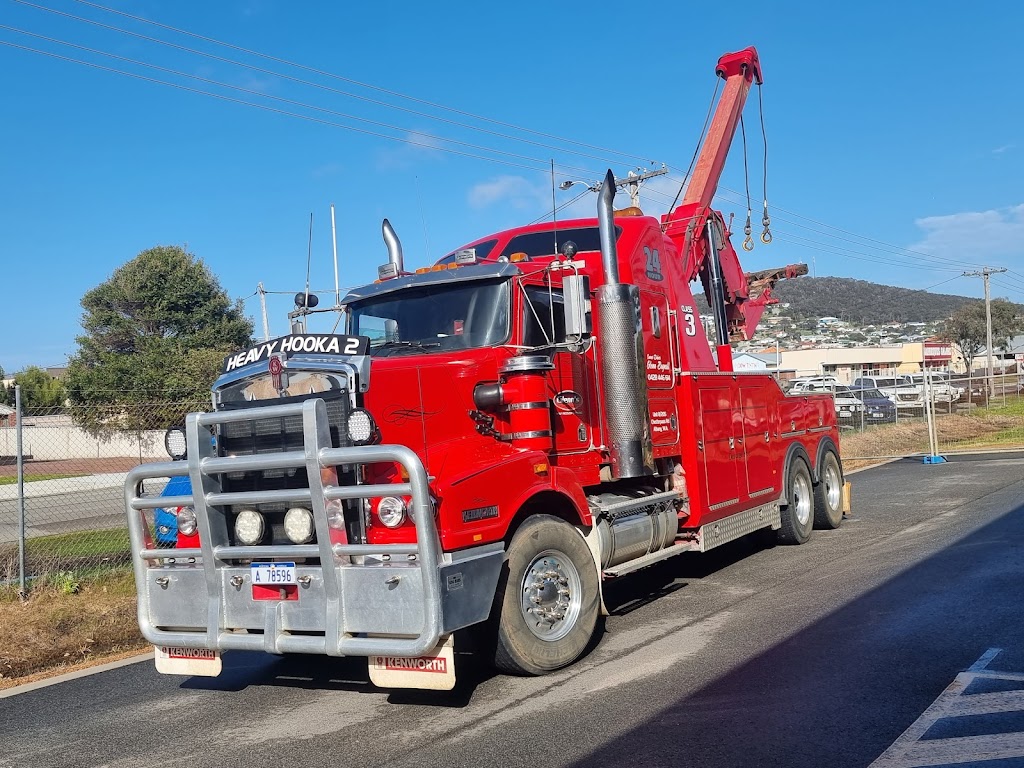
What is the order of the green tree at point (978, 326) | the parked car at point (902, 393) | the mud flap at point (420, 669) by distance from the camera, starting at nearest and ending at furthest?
the mud flap at point (420, 669) < the parked car at point (902, 393) < the green tree at point (978, 326)

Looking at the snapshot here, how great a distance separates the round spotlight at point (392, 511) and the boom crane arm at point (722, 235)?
19.6 feet

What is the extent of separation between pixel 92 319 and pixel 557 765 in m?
41.5

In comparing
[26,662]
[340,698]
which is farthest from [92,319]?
[340,698]

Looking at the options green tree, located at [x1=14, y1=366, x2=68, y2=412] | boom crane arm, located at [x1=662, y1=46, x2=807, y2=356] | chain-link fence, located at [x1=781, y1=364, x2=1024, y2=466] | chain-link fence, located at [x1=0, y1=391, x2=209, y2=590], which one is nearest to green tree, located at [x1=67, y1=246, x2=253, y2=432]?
green tree, located at [x1=14, y1=366, x2=68, y2=412]

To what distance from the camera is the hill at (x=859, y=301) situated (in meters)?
155

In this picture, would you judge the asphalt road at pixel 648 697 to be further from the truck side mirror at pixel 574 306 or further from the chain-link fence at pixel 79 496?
the chain-link fence at pixel 79 496

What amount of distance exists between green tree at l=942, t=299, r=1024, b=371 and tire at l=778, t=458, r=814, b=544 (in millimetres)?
75301

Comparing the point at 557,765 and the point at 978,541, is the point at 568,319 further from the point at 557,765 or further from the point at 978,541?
the point at 978,541

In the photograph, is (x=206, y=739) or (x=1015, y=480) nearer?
(x=206, y=739)

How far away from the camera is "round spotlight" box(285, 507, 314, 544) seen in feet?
18.1

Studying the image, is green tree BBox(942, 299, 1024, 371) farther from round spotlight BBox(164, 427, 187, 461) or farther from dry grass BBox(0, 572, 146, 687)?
round spotlight BBox(164, 427, 187, 461)

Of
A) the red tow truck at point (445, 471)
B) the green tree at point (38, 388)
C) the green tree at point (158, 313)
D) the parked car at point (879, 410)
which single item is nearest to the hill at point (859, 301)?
the green tree at point (38, 388)

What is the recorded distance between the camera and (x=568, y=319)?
6.52 m

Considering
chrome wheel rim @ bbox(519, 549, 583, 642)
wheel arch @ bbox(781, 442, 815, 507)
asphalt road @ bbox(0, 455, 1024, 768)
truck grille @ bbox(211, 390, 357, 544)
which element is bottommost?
asphalt road @ bbox(0, 455, 1024, 768)
